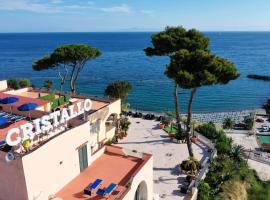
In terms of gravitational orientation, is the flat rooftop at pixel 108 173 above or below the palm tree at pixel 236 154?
above

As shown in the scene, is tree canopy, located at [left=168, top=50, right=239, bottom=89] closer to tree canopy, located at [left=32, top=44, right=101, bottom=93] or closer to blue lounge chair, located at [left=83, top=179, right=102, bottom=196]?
blue lounge chair, located at [left=83, top=179, right=102, bottom=196]

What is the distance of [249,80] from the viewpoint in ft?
300

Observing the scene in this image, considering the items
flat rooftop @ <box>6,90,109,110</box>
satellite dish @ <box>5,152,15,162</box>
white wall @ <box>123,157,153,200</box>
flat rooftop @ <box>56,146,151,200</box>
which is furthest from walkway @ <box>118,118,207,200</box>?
satellite dish @ <box>5,152,15,162</box>

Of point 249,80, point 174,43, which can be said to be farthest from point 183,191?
point 249,80

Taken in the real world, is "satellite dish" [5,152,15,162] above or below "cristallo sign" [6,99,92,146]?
below

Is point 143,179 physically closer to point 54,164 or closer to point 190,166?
point 54,164

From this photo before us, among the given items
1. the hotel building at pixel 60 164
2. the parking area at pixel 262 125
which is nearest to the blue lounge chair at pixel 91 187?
the hotel building at pixel 60 164

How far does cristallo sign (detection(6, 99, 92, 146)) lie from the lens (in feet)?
39.9

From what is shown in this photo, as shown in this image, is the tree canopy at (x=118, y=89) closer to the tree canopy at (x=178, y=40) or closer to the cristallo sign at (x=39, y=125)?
the tree canopy at (x=178, y=40)

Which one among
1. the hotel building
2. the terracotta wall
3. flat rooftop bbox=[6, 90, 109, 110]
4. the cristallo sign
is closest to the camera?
the terracotta wall

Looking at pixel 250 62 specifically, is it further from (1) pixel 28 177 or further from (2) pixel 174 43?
(1) pixel 28 177

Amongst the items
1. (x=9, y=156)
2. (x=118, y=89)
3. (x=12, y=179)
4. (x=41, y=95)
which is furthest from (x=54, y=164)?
(x=118, y=89)

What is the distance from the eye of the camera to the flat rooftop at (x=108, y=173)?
13779 mm

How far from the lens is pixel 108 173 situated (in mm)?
15766
